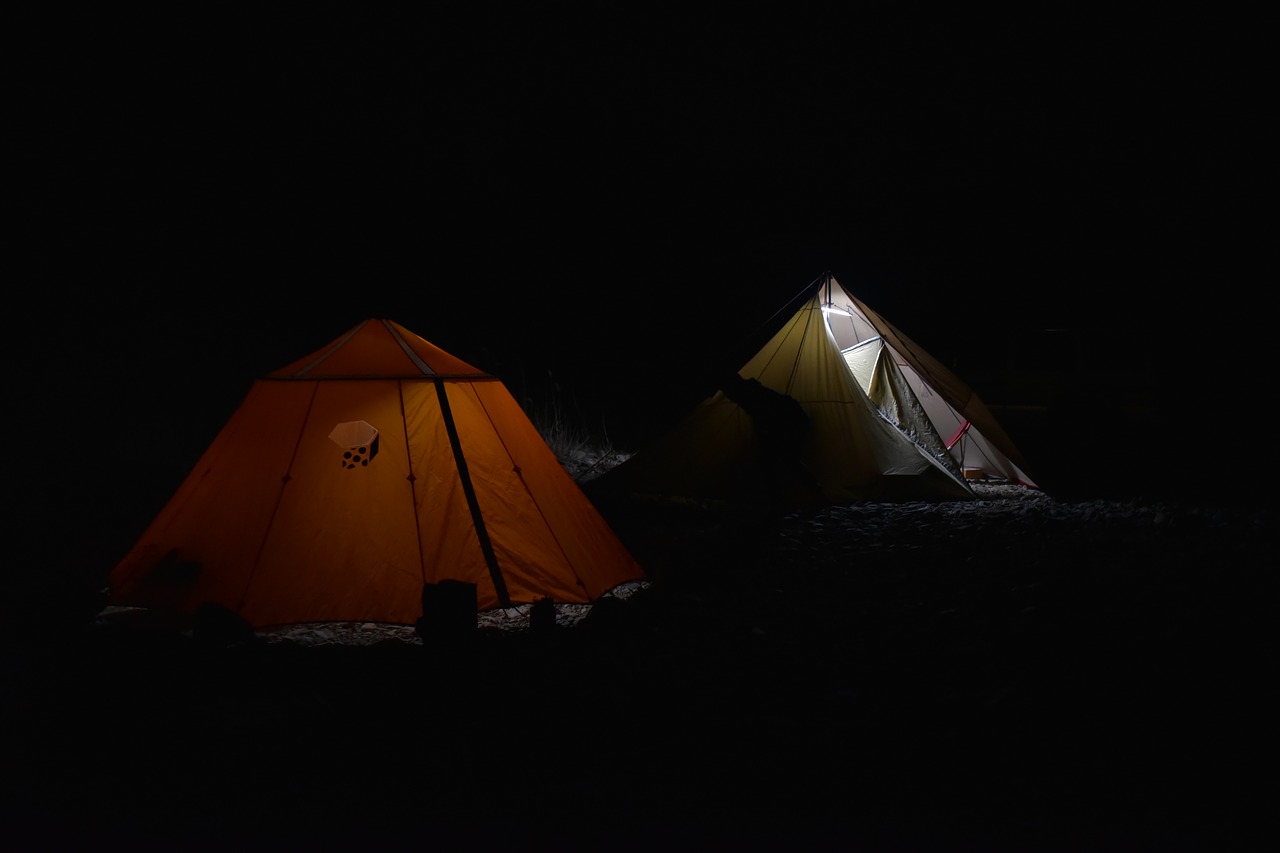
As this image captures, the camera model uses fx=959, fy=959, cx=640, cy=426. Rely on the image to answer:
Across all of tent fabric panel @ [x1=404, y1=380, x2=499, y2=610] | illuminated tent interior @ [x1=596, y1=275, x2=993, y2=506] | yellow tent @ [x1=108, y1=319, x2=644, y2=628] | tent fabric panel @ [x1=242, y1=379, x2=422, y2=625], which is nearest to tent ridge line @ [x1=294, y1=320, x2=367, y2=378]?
yellow tent @ [x1=108, y1=319, x2=644, y2=628]

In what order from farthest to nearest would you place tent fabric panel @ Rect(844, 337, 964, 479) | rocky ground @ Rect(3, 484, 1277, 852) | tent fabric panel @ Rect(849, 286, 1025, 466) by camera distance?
1. tent fabric panel @ Rect(849, 286, 1025, 466)
2. tent fabric panel @ Rect(844, 337, 964, 479)
3. rocky ground @ Rect(3, 484, 1277, 852)

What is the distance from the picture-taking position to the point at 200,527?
16.6 ft

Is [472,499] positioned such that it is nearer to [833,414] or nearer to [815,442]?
[815,442]

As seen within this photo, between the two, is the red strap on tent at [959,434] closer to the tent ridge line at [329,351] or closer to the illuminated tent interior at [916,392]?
the illuminated tent interior at [916,392]

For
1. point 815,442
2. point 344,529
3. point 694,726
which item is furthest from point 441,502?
point 815,442

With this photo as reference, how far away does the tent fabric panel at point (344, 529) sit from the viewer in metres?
4.75

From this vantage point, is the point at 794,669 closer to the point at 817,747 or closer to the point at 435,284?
the point at 817,747

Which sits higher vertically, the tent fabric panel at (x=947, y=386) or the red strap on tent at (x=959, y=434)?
the tent fabric panel at (x=947, y=386)

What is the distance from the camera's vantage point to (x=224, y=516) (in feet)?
16.6

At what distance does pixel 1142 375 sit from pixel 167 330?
14.0 metres

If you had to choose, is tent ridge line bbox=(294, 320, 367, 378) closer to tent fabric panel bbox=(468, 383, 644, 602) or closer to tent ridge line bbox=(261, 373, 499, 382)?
tent ridge line bbox=(261, 373, 499, 382)

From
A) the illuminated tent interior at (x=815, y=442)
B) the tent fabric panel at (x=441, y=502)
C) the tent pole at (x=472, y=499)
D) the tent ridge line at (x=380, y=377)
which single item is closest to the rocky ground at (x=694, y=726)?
the tent pole at (x=472, y=499)

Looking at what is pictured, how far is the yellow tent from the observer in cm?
483

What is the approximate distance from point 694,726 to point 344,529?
239cm
